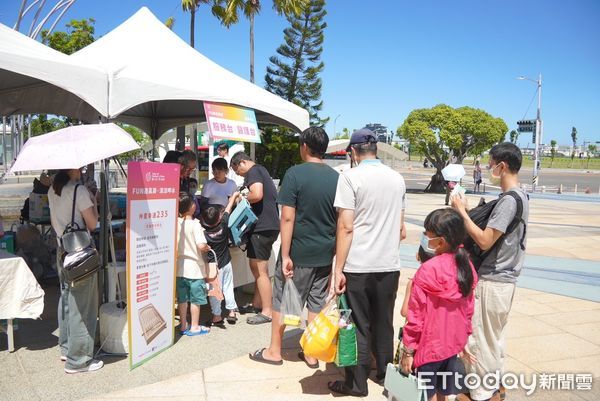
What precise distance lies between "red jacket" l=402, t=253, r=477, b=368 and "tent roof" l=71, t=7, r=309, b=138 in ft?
9.46

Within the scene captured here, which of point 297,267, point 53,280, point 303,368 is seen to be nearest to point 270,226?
point 297,267

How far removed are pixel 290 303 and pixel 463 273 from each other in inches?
54.7

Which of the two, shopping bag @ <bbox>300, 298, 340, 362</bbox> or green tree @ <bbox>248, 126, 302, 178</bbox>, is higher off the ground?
green tree @ <bbox>248, 126, 302, 178</bbox>

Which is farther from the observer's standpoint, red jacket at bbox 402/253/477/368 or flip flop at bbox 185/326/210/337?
flip flop at bbox 185/326/210/337

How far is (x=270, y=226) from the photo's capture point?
14.8ft

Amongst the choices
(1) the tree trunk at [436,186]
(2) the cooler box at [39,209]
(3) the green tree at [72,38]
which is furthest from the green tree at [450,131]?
(2) the cooler box at [39,209]

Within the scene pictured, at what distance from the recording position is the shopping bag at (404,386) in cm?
256

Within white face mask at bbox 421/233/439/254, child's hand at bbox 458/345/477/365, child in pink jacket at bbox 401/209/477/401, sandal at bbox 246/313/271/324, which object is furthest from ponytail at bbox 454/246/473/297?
sandal at bbox 246/313/271/324

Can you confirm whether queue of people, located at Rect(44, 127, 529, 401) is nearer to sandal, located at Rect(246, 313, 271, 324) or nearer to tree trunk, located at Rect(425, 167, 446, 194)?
sandal, located at Rect(246, 313, 271, 324)

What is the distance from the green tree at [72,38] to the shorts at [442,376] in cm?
2215

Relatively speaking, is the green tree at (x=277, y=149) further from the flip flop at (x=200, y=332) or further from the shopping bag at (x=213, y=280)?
the flip flop at (x=200, y=332)

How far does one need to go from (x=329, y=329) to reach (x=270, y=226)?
170 centimetres

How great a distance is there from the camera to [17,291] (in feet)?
12.5

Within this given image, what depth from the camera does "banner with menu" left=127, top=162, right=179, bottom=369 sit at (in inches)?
134
